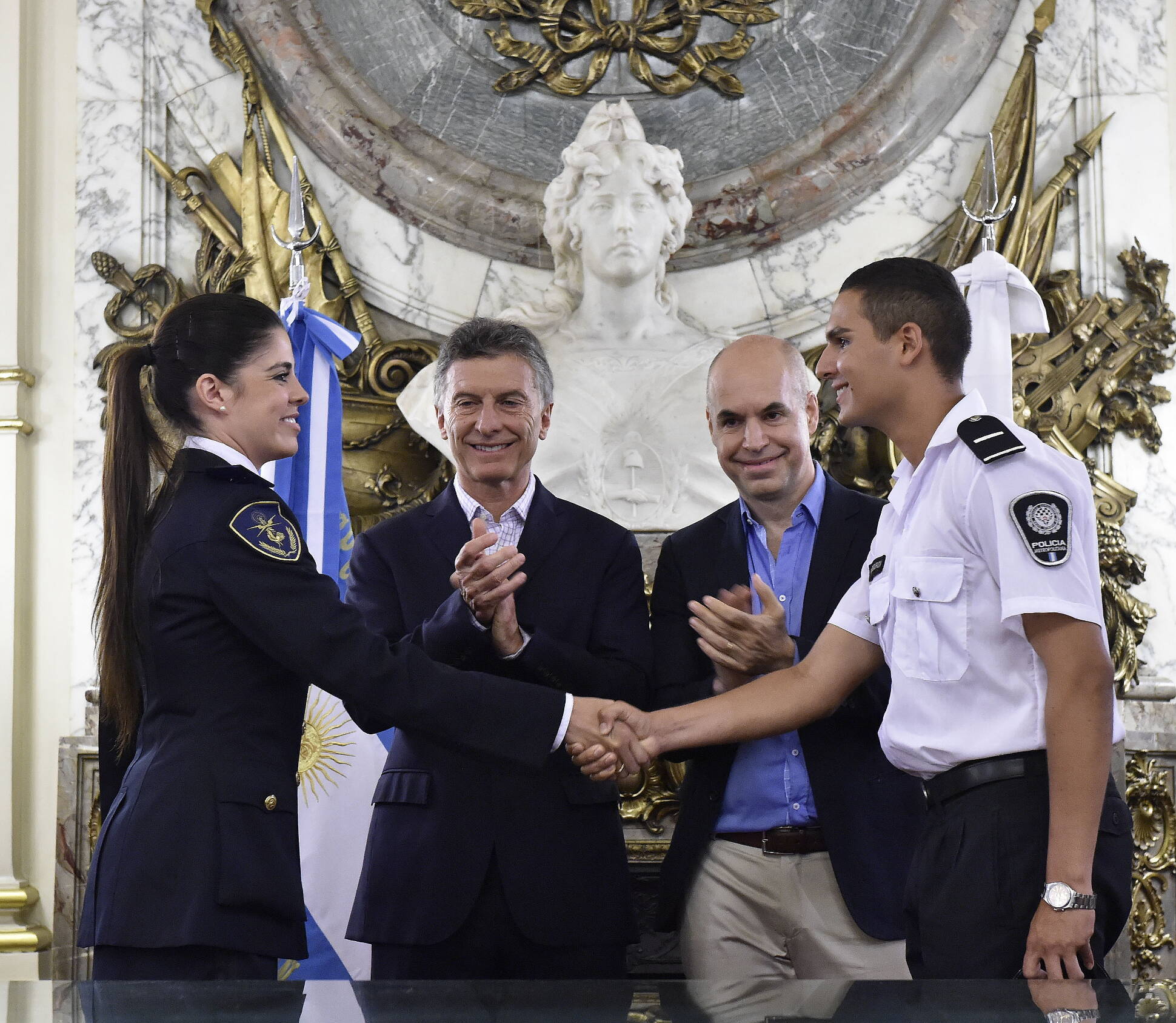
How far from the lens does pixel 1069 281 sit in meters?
4.85

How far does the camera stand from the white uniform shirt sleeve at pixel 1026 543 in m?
2.04

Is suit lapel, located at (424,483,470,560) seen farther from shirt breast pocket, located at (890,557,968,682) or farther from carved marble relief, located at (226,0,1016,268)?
carved marble relief, located at (226,0,1016,268)

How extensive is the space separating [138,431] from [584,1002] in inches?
47.6

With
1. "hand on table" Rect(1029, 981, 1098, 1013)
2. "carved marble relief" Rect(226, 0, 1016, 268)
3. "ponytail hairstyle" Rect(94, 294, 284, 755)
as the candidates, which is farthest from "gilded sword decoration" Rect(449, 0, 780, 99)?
"hand on table" Rect(1029, 981, 1098, 1013)

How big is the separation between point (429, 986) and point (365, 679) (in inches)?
29.8

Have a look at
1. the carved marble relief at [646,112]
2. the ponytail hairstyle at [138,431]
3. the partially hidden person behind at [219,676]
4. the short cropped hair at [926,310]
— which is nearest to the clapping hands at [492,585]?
the partially hidden person behind at [219,676]

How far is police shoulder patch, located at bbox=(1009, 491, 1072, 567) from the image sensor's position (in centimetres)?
205

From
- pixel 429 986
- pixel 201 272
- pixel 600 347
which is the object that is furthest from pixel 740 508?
pixel 201 272

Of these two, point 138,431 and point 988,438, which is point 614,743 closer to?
point 988,438

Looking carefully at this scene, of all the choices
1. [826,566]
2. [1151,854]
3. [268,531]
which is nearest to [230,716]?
[268,531]

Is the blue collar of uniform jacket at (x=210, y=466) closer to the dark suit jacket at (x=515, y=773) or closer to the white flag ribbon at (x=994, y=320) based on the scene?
the dark suit jacket at (x=515, y=773)

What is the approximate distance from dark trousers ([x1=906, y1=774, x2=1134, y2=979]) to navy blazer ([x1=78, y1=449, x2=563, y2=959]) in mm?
669

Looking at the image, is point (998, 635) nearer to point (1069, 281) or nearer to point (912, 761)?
point (912, 761)

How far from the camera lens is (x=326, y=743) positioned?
3.65 metres
